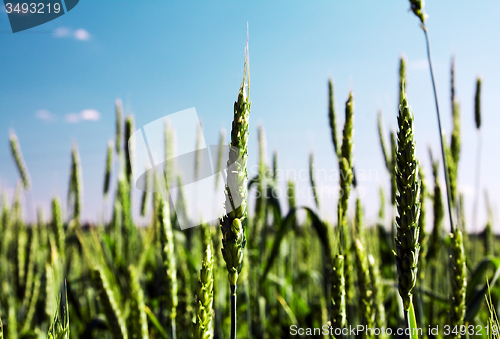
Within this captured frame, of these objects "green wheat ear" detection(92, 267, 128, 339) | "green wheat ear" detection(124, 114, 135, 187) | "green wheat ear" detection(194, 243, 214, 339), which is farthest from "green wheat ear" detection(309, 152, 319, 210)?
"green wheat ear" detection(194, 243, 214, 339)

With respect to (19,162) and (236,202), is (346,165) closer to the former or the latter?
(236,202)

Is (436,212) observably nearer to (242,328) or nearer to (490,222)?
(242,328)

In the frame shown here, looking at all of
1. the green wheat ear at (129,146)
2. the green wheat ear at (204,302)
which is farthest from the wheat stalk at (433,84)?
the green wheat ear at (129,146)

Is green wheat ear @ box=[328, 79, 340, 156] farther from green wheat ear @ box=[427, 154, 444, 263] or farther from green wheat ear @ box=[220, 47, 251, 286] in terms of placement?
green wheat ear @ box=[220, 47, 251, 286]

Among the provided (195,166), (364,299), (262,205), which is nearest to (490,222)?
(262,205)

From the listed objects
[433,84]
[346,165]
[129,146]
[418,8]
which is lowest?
[346,165]

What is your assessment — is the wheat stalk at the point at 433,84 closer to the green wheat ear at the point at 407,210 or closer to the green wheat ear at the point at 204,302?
the green wheat ear at the point at 407,210

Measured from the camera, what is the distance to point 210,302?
665mm

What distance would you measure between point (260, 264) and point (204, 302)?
1.52 m

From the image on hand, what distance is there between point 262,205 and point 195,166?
2.23ft

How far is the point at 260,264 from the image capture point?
2.13 meters

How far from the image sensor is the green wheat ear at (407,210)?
651 millimetres

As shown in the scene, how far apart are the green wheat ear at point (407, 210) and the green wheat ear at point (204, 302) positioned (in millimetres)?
360

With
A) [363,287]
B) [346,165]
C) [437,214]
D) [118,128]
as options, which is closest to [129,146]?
[118,128]
